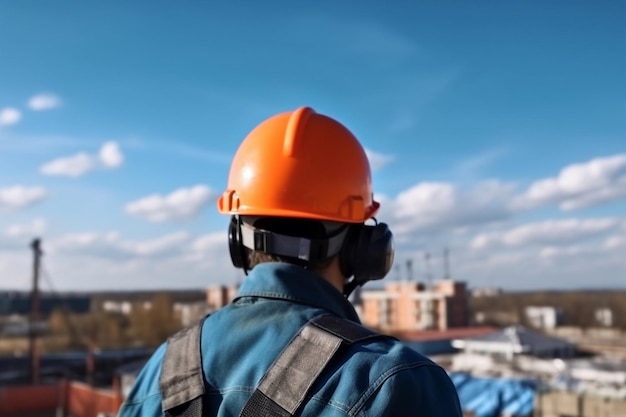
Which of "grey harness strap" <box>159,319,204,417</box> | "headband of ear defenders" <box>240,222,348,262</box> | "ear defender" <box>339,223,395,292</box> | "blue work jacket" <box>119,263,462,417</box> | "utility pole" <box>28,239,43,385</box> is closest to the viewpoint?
"blue work jacket" <box>119,263,462,417</box>

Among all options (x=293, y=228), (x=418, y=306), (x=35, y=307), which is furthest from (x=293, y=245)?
(x=418, y=306)

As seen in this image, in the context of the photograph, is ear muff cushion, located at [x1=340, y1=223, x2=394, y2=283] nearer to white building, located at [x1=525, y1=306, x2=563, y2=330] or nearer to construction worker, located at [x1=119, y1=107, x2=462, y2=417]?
construction worker, located at [x1=119, y1=107, x2=462, y2=417]

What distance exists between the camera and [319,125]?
6.27ft

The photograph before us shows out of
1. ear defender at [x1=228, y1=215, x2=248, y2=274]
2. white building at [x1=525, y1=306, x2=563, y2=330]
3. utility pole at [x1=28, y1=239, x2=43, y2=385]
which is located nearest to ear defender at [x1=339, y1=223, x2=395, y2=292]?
ear defender at [x1=228, y1=215, x2=248, y2=274]

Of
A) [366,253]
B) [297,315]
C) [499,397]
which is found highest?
[366,253]

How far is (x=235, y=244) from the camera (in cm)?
191

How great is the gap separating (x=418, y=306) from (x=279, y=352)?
5040 cm

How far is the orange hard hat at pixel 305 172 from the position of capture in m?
1.82

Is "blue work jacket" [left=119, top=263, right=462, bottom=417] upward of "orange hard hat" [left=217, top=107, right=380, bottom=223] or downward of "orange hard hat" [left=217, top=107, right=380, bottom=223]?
downward

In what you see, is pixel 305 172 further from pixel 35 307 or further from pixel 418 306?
pixel 418 306

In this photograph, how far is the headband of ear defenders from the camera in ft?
5.57

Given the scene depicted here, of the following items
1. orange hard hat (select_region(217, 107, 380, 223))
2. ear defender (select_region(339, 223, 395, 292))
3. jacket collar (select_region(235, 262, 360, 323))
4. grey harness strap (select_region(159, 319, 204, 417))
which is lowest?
grey harness strap (select_region(159, 319, 204, 417))

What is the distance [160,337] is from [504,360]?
31.3m

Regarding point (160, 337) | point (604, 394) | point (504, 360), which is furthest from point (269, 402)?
point (160, 337)
